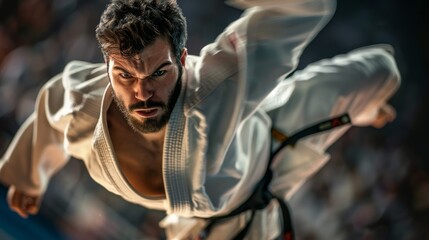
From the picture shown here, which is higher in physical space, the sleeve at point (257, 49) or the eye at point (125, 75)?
the eye at point (125, 75)

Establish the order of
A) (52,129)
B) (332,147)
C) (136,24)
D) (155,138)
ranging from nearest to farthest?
(136,24) < (155,138) < (52,129) < (332,147)

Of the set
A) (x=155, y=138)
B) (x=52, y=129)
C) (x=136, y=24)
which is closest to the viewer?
(x=136, y=24)

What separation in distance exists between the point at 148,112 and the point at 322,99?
0.34 m

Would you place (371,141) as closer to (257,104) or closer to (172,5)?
(257,104)

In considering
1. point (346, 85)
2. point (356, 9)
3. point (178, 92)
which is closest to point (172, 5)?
point (178, 92)

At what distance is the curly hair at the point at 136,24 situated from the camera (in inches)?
23.0

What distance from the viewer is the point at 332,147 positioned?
128cm

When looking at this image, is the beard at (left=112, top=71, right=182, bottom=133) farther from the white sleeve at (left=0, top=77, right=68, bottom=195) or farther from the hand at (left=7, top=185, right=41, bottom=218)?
the hand at (left=7, top=185, right=41, bottom=218)

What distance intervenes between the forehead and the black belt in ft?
1.02

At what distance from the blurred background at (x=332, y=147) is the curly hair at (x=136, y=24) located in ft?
1.65

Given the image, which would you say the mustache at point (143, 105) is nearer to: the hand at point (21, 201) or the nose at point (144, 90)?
the nose at point (144, 90)

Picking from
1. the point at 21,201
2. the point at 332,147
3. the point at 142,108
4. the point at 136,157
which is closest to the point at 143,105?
the point at 142,108

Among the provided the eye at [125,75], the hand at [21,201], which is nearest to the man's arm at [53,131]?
the hand at [21,201]

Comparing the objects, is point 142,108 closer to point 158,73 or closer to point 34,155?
point 158,73
